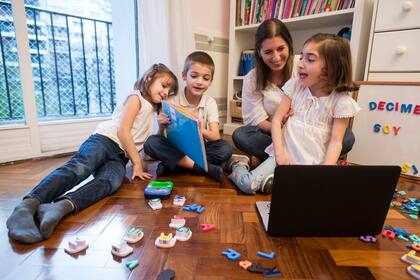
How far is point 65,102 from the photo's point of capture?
→ 1.99 meters

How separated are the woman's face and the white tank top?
522 mm

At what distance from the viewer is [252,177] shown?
39.6 inches

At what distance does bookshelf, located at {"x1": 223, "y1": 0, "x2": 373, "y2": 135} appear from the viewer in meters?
1.41

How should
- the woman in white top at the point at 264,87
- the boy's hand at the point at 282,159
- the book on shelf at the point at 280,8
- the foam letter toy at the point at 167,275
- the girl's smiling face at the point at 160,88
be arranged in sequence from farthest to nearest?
1. the book on shelf at the point at 280,8
2. the girl's smiling face at the point at 160,88
3. the woman in white top at the point at 264,87
4. the boy's hand at the point at 282,159
5. the foam letter toy at the point at 167,275

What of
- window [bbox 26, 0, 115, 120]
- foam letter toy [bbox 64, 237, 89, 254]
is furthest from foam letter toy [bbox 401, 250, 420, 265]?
window [bbox 26, 0, 115, 120]

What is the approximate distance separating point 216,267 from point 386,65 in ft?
4.03

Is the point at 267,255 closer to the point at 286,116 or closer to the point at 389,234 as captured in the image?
the point at 389,234

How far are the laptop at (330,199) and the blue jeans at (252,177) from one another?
0.89 ft

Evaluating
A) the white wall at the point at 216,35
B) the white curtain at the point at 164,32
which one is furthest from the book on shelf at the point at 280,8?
the white curtain at the point at 164,32

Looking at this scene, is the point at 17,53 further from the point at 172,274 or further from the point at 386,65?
the point at 386,65

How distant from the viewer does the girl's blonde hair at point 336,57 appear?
869mm

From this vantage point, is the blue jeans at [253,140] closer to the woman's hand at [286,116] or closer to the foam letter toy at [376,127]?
the woman's hand at [286,116]

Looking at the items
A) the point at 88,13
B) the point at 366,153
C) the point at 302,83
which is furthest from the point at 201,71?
the point at 88,13

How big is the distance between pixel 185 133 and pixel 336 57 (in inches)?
21.8
